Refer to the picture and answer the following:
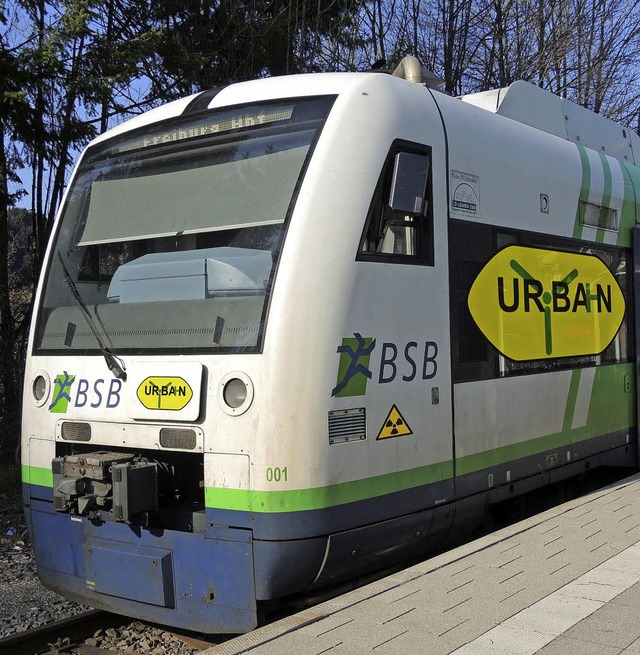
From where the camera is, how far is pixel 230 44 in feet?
36.8

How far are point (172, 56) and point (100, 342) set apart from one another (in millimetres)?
6704

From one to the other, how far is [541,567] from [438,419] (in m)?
1.00

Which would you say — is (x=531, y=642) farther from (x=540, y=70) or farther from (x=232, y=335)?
(x=540, y=70)

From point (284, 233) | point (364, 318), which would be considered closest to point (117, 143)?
point (284, 233)

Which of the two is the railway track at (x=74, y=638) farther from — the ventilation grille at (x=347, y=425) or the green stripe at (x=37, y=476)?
the ventilation grille at (x=347, y=425)

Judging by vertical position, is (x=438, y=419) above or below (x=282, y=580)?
above

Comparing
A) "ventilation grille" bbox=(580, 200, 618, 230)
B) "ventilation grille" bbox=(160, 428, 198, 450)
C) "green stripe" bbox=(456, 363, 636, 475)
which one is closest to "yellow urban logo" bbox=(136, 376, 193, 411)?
"ventilation grille" bbox=(160, 428, 198, 450)

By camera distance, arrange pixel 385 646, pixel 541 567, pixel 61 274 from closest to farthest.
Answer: pixel 385 646, pixel 541 567, pixel 61 274

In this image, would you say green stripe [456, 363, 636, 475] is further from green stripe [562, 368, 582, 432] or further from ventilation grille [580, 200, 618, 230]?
ventilation grille [580, 200, 618, 230]

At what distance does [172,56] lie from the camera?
34.0 ft

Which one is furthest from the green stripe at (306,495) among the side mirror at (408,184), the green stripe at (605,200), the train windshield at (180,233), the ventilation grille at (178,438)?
the green stripe at (605,200)

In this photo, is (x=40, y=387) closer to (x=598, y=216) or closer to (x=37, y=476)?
(x=37, y=476)

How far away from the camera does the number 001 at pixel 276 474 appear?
4.03 m

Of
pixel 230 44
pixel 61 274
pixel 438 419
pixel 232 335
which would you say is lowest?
pixel 438 419
